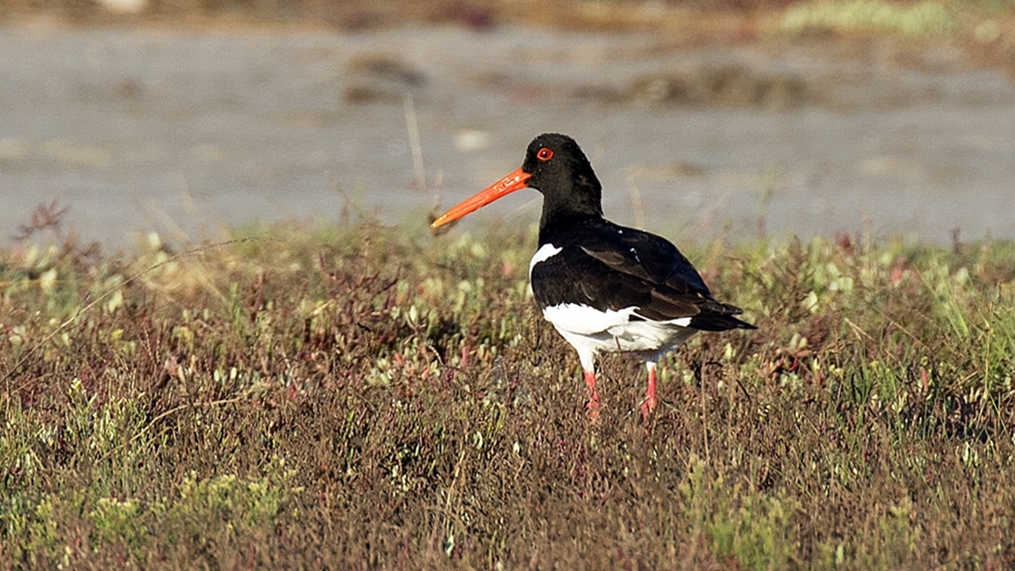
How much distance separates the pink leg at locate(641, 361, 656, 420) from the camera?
5042mm

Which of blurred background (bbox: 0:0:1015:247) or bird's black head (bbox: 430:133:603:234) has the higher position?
bird's black head (bbox: 430:133:603:234)

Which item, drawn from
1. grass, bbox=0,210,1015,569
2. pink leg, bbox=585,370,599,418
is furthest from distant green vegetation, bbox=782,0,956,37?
pink leg, bbox=585,370,599,418

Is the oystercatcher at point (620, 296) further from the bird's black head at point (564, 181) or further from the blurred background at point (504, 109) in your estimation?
the blurred background at point (504, 109)

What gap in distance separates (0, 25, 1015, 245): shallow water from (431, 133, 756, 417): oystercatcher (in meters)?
3.78

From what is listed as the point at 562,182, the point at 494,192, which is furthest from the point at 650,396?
the point at 494,192

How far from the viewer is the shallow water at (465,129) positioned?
11.8 meters

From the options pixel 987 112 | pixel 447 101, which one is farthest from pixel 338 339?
pixel 987 112

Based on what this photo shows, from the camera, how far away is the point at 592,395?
17.5 ft

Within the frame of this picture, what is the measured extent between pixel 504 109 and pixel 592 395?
36.9 feet

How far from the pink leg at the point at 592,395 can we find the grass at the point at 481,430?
0.07 meters

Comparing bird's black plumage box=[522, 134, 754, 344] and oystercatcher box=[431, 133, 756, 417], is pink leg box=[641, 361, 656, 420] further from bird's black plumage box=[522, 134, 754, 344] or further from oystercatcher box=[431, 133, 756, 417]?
bird's black plumage box=[522, 134, 754, 344]

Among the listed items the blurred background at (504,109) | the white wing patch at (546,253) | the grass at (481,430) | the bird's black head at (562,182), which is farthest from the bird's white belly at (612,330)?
the blurred background at (504,109)

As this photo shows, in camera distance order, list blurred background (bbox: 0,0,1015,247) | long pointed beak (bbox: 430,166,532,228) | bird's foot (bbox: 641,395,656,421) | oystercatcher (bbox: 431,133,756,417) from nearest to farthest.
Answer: bird's foot (bbox: 641,395,656,421) → oystercatcher (bbox: 431,133,756,417) → long pointed beak (bbox: 430,166,532,228) → blurred background (bbox: 0,0,1015,247)

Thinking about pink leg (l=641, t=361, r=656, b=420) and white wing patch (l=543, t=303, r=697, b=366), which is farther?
white wing patch (l=543, t=303, r=697, b=366)
